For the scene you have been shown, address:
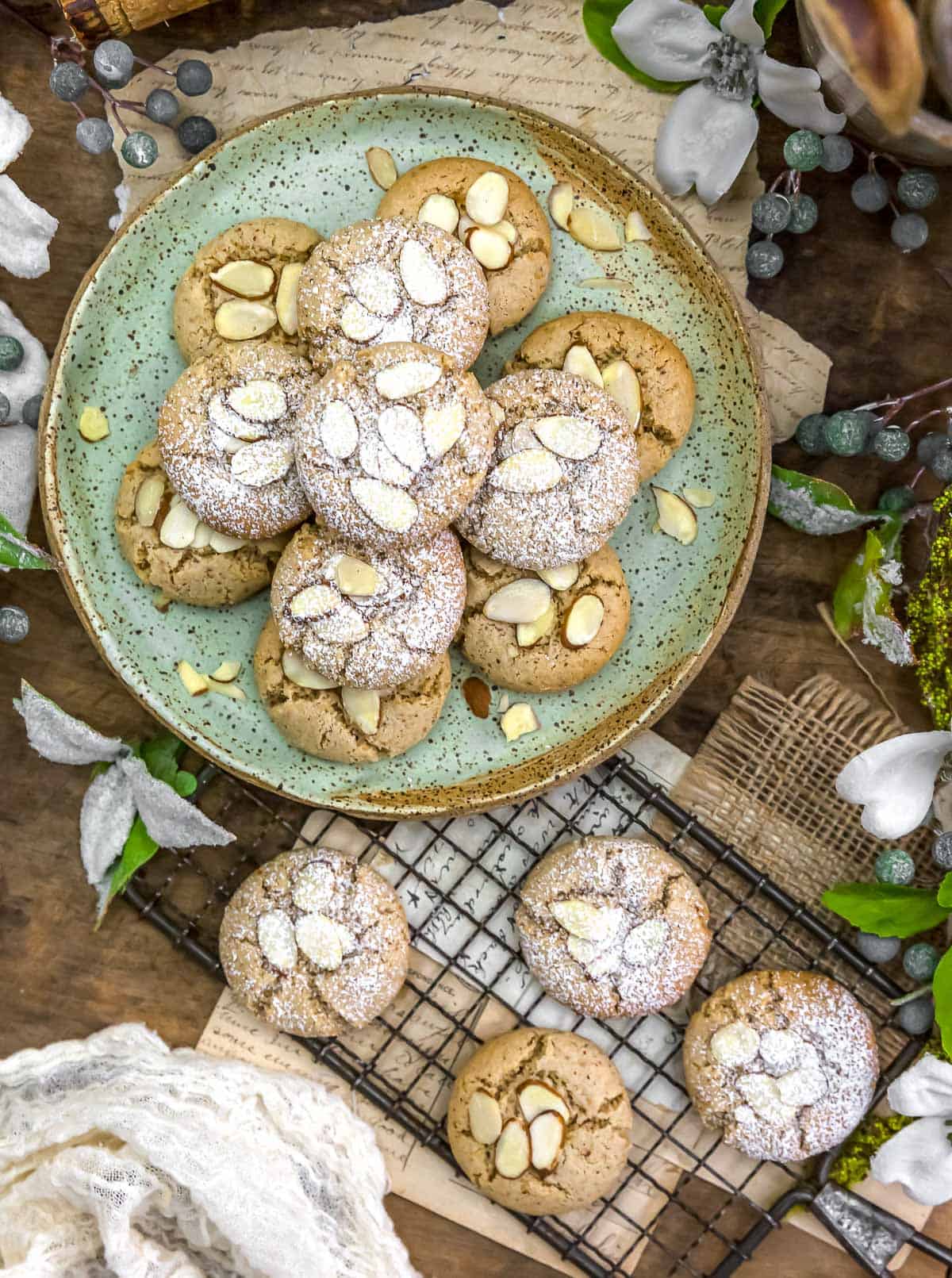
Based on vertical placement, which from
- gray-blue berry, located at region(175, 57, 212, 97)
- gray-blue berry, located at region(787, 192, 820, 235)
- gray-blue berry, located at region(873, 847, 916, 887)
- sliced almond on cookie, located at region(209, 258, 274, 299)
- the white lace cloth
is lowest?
the white lace cloth

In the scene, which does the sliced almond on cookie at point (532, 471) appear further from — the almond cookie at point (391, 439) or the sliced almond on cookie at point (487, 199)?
the sliced almond on cookie at point (487, 199)

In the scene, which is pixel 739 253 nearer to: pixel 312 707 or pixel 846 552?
pixel 846 552

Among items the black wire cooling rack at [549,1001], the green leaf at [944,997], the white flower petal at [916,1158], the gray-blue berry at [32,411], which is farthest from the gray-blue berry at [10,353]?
the white flower petal at [916,1158]

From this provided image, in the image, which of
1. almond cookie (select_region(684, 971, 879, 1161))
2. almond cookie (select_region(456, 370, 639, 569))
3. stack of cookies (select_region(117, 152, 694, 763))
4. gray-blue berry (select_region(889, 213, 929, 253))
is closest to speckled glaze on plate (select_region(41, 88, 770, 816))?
stack of cookies (select_region(117, 152, 694, 763))

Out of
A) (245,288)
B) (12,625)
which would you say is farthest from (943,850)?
(12,625)

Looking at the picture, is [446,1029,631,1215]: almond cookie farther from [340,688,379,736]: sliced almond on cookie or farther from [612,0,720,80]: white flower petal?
[612,0,720,80]: white flower petal

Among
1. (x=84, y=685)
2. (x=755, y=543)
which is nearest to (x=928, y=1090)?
(x=755, y=543)

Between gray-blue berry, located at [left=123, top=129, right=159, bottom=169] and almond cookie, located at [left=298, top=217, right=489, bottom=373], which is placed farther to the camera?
gray-blue berry, located at [left=123, top=129, right=159, bottom=169]

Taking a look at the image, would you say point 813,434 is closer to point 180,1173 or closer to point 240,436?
point 240,436
